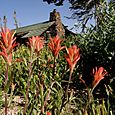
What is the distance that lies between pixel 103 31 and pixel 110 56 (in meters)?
0.79

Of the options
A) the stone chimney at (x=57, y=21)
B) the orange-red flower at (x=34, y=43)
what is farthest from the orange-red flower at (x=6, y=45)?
the stone chimney at (x=57, y=21)

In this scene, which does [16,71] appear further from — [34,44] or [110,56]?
[34,44]

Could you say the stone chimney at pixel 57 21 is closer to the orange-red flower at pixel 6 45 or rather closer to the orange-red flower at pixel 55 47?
the orange-red flower at pixel 55 47

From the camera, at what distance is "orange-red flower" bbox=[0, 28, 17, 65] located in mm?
1736

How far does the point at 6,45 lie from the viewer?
5.73 feet

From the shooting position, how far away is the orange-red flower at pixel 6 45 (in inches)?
68.4

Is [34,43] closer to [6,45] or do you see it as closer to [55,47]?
[55,47]

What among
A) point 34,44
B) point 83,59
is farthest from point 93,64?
point 34,44

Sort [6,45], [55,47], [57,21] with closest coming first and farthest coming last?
[6,45], [55,47], [57,21]

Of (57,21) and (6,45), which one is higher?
(57,21)

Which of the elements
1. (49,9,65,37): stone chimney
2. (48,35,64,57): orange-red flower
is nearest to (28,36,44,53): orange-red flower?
(48,35,64,57): orange-red flower

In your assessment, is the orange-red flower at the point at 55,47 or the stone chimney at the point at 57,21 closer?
the orange-red flower at the point at 55,47

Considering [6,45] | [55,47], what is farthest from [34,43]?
[6,45]

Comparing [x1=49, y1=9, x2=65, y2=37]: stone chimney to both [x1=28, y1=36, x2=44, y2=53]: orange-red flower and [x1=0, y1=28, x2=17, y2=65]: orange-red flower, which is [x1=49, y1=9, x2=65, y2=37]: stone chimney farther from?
[x1=0, y1=28, x2=17, y2=65]: orange-red flower
